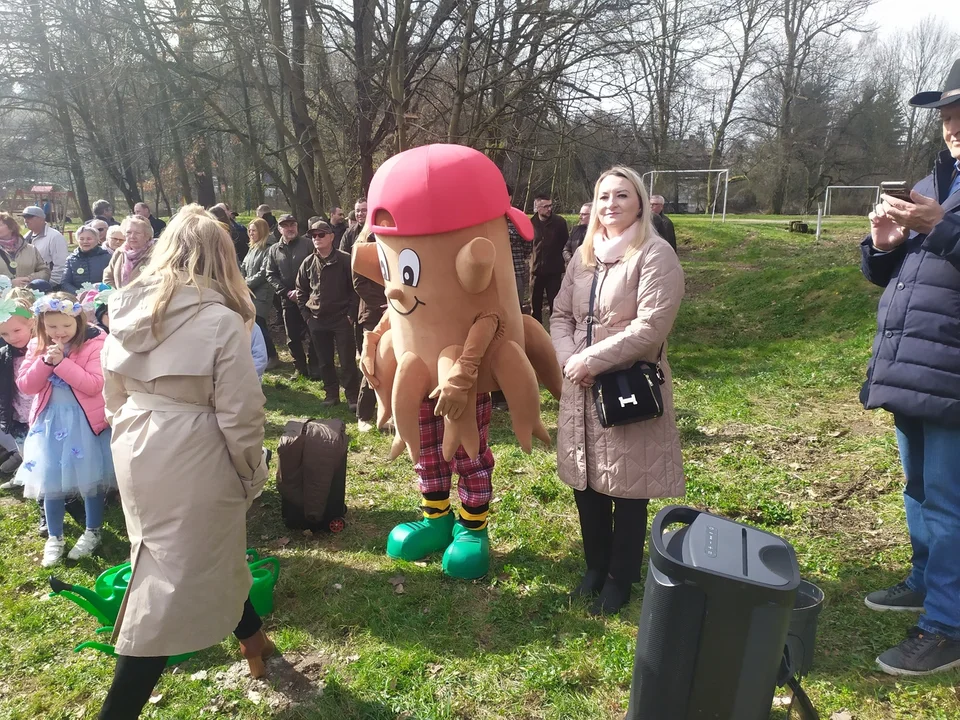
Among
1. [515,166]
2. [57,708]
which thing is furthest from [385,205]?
[515,166]

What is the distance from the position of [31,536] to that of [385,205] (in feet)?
10.8

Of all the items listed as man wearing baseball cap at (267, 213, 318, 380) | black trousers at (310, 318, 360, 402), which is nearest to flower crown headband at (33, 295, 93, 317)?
black trousers at (310, 318, 360, 402)

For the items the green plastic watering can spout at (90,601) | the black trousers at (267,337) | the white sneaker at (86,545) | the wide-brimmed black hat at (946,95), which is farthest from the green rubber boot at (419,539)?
the black trousers at (267,337)

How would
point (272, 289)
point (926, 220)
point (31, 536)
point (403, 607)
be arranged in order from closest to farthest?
1. point (926, 220)
2. point (403, 607)
3. point (31, 536)
4. point (272, 289)

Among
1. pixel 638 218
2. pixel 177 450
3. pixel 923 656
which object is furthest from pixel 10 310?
pixel 923 656

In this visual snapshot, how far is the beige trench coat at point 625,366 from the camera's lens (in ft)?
9.06

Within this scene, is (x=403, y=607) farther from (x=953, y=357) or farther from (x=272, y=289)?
(x=272, y=289)

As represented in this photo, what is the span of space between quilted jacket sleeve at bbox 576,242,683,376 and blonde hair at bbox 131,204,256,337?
1480mm

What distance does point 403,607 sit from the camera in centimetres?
332

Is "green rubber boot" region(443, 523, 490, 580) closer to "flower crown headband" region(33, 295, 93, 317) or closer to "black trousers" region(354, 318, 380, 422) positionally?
"flower crown headband" region(33, 295, 93, 317)

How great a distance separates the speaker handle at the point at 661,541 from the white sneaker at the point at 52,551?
11.8 feet

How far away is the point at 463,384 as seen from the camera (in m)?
3.03

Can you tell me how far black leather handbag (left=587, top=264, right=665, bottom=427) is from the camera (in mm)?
2775

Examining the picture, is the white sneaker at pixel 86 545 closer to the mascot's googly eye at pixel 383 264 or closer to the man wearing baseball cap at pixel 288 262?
the mascot's googly eye at pixel 383 264
